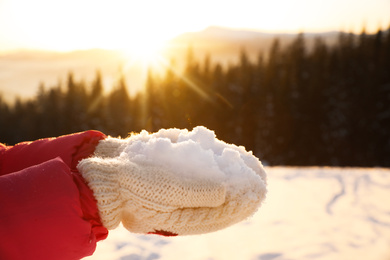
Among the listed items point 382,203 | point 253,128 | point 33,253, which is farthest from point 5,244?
point 253,128

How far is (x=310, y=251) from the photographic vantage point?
113 centimetres

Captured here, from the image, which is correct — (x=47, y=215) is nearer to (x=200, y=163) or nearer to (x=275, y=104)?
(x=200, y=163)

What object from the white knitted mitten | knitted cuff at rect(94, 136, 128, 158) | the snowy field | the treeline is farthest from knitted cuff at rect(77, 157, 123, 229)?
the treeline

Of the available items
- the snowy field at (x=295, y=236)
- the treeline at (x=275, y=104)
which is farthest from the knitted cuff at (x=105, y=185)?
the treeline at (x=275, y=104)

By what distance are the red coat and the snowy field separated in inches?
16.1

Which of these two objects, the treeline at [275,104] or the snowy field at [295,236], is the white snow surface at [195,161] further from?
the treeline at [275,104]

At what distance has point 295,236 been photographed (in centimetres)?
123

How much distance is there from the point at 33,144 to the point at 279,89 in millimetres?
23310

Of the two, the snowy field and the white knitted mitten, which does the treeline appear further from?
the white knitted mitten

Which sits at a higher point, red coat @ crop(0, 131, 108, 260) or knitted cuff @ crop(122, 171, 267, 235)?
red coat @ crop(0, 131, 108, 260)

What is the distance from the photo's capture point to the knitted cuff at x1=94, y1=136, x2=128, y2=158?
0.94 meters

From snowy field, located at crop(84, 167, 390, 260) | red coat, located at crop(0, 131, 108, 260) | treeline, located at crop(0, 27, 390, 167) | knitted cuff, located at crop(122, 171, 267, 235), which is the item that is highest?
red coat, located at crop(0, 131, 108, 260)

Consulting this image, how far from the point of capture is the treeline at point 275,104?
2166 cm

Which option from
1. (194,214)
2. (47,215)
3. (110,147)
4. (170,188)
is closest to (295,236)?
(194,214)
